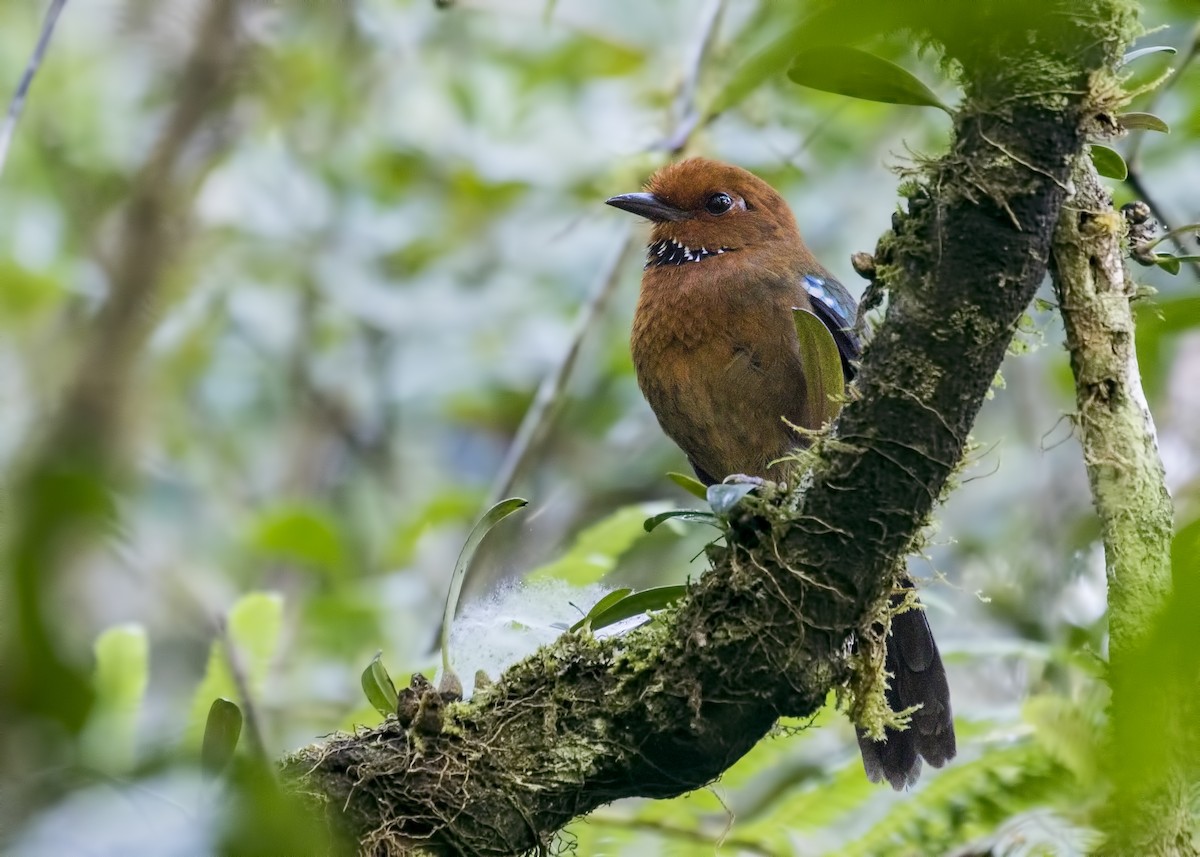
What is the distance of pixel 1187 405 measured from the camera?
5402 mm

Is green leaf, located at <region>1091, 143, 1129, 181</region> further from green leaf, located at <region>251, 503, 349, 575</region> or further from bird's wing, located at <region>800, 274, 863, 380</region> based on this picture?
green leaf, located at <region>251, 503, 349, 575</region>

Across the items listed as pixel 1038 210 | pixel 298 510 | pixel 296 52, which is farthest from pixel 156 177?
pixel 1038 210

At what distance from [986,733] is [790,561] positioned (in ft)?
5.17

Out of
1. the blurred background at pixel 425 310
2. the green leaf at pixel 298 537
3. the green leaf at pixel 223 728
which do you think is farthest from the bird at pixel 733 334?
the green leaf at pixel 223 728

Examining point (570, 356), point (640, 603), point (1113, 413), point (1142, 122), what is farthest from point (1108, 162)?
point (570, 356)

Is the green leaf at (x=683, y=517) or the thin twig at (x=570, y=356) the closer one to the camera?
the green leaf at (x=683, y=517)

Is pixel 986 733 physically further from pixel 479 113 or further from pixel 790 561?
pixel 479 113

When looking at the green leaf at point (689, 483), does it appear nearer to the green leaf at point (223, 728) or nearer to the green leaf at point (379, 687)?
the green leaf at point (379, 687)

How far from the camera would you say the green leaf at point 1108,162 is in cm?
240

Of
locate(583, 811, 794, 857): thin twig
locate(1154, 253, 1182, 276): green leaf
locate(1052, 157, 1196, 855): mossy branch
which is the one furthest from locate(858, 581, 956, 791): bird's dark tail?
locate(1154, 253, 1182, 276): green leaf

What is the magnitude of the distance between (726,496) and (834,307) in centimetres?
183

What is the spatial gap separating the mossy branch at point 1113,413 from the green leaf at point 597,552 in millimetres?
1263

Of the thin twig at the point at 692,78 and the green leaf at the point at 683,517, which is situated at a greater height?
the thin twig at the point at 692,78

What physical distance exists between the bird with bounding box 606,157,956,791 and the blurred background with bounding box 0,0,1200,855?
12.8 inches
